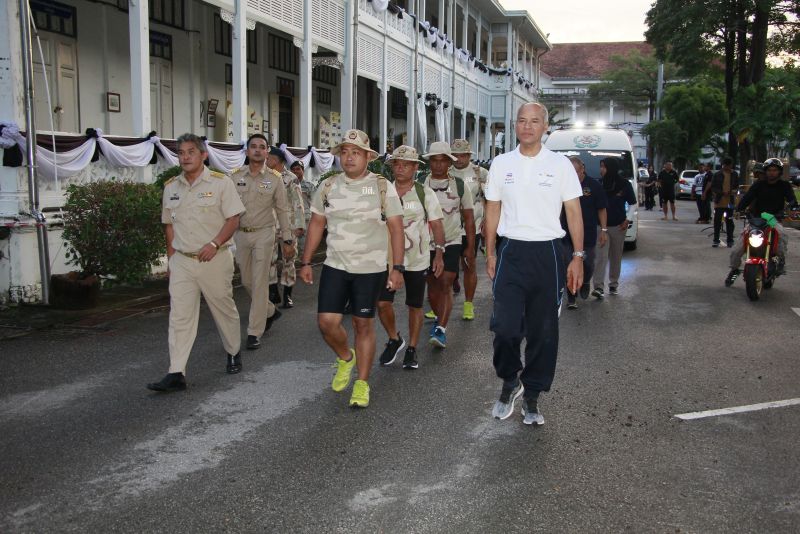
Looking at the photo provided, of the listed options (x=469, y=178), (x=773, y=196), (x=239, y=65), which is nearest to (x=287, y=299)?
(x=469, y=178)

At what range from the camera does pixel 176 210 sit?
629 cm

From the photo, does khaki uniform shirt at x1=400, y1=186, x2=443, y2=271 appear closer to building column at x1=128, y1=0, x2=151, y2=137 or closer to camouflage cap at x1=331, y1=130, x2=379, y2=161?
camouflage cap at x1=331, y1=130, x2=379, y2=161

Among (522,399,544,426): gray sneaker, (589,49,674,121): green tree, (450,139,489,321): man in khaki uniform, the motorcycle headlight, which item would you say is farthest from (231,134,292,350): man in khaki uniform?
(589,49,674,121): green tree

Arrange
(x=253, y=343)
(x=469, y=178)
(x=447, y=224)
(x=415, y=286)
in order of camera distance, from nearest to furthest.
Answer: (x=415, y=286) < (x=253, y=343) < (x=447, y=224) < (x=469, y=178)

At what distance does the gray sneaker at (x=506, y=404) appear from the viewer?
18.1 ft

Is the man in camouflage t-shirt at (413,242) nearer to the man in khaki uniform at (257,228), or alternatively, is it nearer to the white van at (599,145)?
the man in khaki uniform at (257,228)

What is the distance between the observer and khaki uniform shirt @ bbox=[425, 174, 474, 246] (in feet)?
25.5

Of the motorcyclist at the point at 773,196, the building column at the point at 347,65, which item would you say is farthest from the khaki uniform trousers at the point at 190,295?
the building column at the point at 347,65

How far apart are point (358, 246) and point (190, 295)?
1406mm

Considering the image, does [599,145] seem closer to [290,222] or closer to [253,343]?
[290,222]

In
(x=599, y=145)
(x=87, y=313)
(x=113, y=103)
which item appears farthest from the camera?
(x=599, y=145)

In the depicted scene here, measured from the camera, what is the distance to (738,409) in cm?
580

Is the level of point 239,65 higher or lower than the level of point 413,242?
higher

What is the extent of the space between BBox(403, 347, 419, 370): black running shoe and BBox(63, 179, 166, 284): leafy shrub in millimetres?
3939
